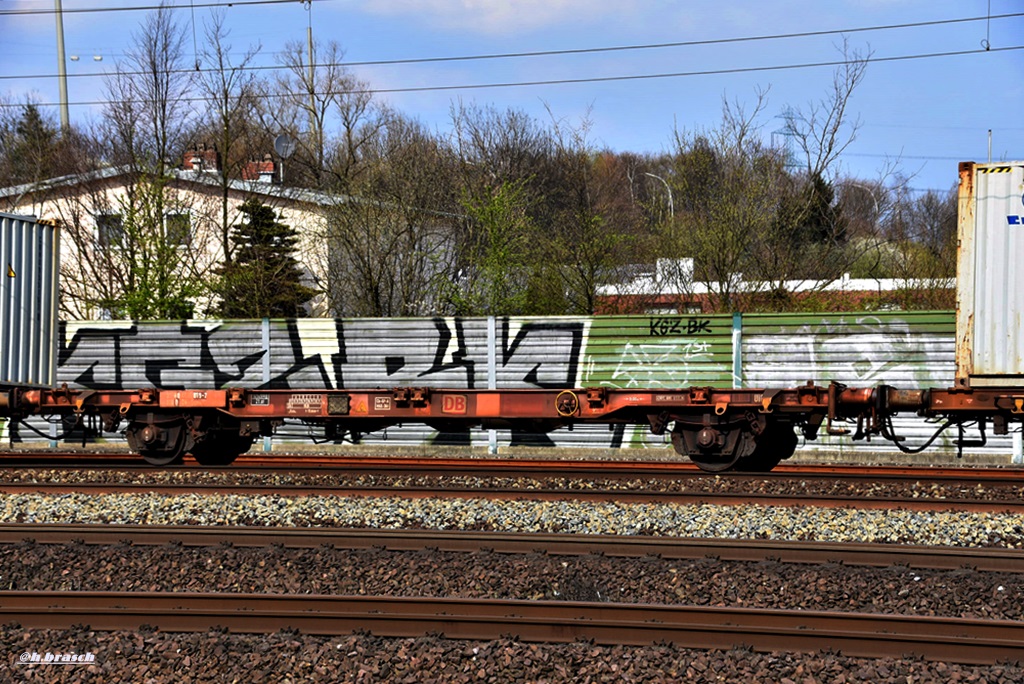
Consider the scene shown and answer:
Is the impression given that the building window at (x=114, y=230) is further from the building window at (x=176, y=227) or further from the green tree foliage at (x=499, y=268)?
the green tree foliage at (x=499, y=268)

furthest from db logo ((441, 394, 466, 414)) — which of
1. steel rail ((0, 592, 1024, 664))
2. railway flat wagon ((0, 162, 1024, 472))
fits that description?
steel rail ((0, 592, 1024, 664))

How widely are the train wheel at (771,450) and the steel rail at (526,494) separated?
1871 millimetres

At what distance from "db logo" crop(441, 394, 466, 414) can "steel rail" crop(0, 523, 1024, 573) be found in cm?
411

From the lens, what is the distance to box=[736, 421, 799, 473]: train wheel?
40.9 ft

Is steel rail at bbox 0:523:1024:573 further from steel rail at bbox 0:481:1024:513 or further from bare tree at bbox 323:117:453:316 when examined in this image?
bare tree at bbox 323:117:453:316

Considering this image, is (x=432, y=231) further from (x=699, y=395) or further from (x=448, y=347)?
(x=699, y=395)

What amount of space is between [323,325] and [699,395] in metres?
8.40

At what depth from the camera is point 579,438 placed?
17.1 m

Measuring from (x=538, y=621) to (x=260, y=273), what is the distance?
2082 centimetres

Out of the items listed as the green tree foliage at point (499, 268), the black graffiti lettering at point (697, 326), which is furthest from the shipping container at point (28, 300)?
the black graffiti lettering at point (697, 326)

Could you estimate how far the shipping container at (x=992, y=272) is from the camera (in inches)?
416

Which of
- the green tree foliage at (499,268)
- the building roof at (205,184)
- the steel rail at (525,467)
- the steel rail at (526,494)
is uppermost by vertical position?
the building roof at (205,184)

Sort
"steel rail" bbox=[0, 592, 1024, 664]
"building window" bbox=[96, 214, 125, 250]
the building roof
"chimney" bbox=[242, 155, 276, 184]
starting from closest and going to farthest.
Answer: "steel rail" bbox=[0, 592, 1024, 664] → "building window" bbox=[96, 214, 125, 250] → the building roof → "chimney" bbox=[242, 155, 276, 184]

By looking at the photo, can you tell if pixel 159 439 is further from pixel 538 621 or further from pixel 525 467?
pixel 538 621
